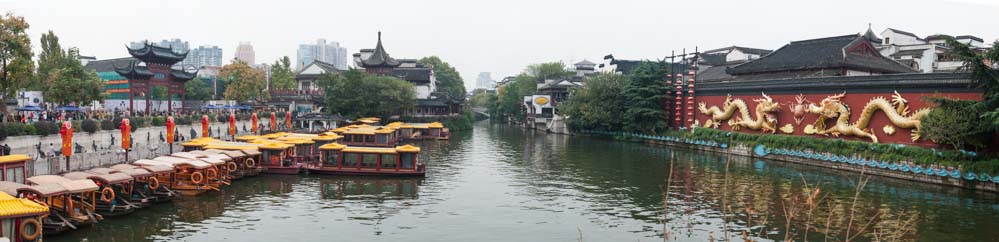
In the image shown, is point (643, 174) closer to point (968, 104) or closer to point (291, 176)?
point (968, 104)

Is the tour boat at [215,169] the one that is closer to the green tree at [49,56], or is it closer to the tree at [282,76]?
the green tree at [49,56]

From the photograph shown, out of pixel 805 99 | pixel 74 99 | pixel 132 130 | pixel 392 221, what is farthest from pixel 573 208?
pixel 74 99

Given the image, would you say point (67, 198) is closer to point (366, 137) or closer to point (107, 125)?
point (107, 125)

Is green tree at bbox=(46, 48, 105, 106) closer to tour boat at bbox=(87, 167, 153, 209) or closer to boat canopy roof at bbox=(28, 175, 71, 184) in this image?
tour boat at bbox=(87, 167, 153, 209)

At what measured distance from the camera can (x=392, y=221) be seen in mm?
18938

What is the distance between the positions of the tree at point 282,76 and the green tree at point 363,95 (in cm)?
1413

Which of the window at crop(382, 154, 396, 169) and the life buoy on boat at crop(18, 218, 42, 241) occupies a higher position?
the window at crop(382, 154, 396, 169)

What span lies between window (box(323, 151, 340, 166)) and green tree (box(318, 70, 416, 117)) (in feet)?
93.7

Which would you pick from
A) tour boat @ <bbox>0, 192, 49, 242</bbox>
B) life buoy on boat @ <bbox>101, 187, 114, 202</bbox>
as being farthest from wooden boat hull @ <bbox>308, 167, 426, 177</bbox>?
tour boat @ <bbox>0, 192, 49, 242</bbox>

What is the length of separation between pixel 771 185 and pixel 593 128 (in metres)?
30.7

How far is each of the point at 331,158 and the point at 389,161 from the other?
2528 millimetres

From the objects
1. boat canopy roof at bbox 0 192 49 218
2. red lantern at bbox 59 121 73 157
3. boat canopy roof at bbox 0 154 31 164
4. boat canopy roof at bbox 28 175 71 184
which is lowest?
boat canopy roof at bbox 0 192 49 218

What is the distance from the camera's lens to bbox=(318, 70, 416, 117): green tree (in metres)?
56.8

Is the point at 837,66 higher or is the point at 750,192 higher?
the point at 837,66
